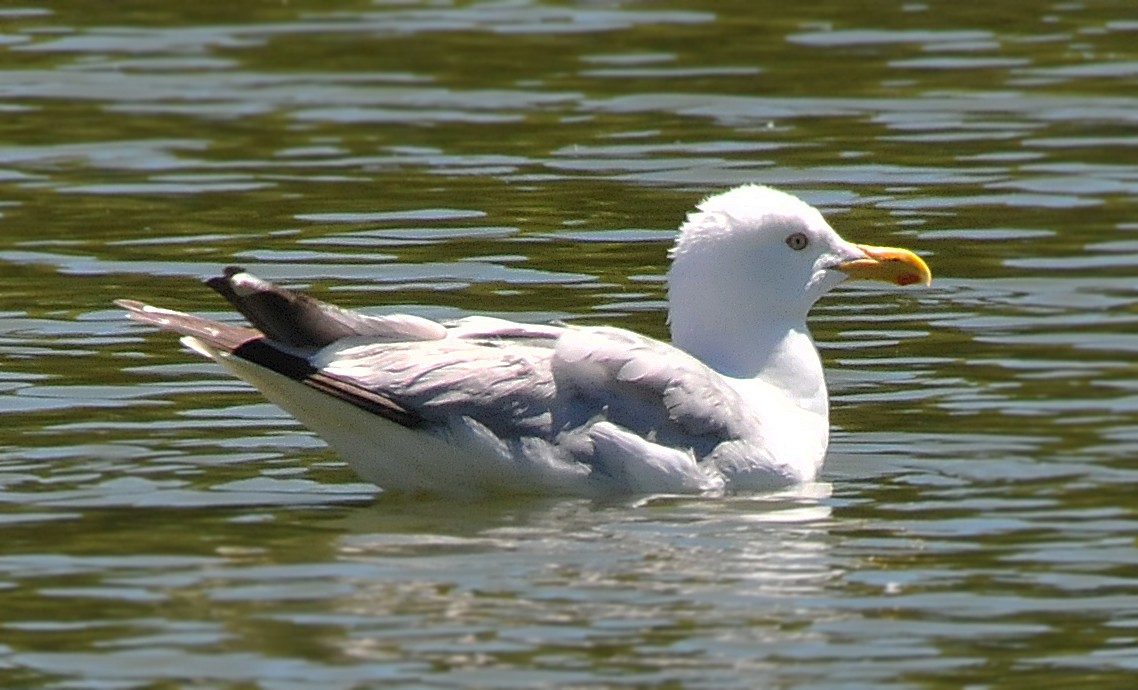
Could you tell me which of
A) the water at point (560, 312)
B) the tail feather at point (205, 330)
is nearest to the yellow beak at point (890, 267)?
the water at point (560, 312)

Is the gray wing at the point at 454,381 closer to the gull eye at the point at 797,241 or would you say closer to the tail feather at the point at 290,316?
the tail feather at the point at 290,316

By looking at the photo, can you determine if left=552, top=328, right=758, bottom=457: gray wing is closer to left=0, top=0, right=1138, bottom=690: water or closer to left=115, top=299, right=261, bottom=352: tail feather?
left=0, top=0, right=1138, bottom=690: water

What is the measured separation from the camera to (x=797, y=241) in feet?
34.0

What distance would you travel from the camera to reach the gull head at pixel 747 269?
33.3 ft

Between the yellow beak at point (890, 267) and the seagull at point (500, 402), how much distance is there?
80 centimetres

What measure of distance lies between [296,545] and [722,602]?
154 centimetres

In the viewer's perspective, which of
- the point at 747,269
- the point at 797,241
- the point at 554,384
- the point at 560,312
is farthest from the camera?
the point at 560,312

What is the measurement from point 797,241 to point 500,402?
1611 millimetres

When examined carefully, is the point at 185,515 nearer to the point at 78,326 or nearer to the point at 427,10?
the point at 78,326

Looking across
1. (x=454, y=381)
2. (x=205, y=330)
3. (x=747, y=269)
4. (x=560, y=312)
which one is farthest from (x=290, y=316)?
(x=560, y=312)

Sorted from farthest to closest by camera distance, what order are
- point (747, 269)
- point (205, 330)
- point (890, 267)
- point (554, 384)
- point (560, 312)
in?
point (560, 312)
point (890, 267)
point (747, 269)
point (554, 384)
point (205, 330)

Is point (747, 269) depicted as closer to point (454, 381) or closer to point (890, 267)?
point (890, 267)

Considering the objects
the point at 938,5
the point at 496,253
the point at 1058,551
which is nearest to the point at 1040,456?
the point at 1058,551

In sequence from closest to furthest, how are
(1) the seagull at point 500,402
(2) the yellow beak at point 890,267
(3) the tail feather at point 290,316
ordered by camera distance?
1. (3) the tail feather at point 290,316
2. (1) the seagull at point 500,402
3. (2) the yellow beak at point 890,267
